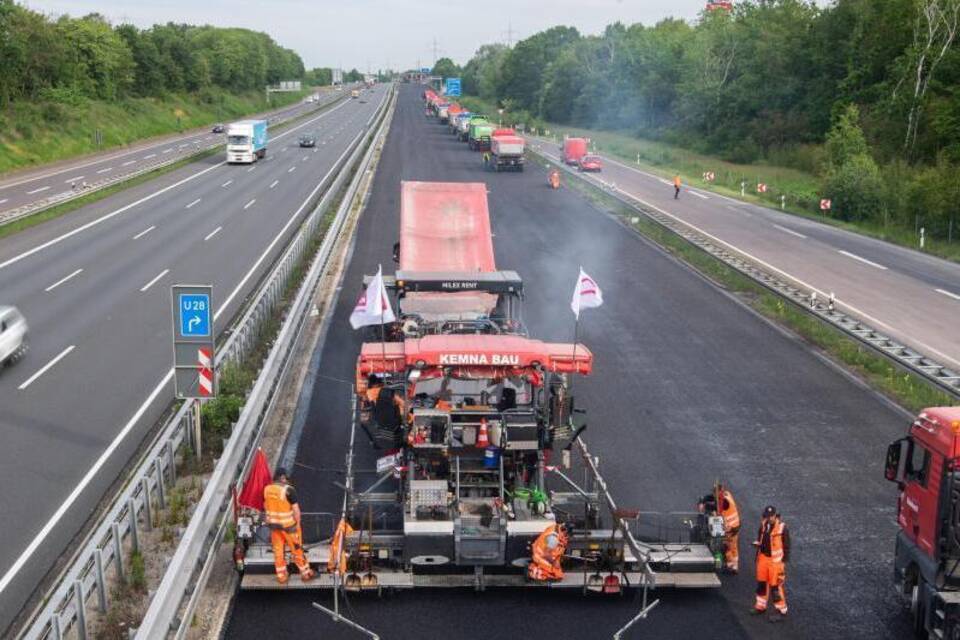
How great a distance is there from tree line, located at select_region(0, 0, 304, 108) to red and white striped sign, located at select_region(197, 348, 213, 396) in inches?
2604

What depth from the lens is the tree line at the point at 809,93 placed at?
5531 cm

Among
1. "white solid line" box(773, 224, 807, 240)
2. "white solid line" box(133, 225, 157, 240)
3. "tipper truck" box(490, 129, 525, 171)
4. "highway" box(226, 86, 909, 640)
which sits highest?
"tipper truck" box(490, 129, 525, 171)

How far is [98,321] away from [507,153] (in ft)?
142

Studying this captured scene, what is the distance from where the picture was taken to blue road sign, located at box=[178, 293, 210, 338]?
16.3 m

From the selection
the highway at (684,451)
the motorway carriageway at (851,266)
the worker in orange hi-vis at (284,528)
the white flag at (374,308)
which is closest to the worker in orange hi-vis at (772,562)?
the highway at (684,451)

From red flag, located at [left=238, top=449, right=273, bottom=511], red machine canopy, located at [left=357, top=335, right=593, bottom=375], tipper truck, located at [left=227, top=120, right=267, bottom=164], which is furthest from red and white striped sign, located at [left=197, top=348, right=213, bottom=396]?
tipper truck, located at [left=227, top=120, right=267, bottom=164]

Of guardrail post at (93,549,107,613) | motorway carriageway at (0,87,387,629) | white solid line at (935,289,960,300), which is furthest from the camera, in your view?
white solid line at (935,289,960,300)

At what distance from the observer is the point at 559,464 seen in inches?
672

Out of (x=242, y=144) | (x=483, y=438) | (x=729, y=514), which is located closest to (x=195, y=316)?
(x=483, y=438)

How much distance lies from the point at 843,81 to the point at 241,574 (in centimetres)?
8200

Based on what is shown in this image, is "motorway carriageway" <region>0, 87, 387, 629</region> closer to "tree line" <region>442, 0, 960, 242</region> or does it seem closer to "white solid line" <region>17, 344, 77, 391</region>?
"white solid line" <region>17, 344, 77, 391</region>

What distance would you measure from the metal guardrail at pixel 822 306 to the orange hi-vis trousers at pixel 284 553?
14.4 metres

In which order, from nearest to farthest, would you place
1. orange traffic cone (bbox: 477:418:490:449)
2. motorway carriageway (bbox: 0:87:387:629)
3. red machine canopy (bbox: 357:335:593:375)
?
orange traffic cone (bbox: 477:418:490:449) → red machine canopy (bbox: 357:335:593:375) → motorway carriageway (bbox: 0:87:387:629)

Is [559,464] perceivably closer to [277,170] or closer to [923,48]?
[277,170]
